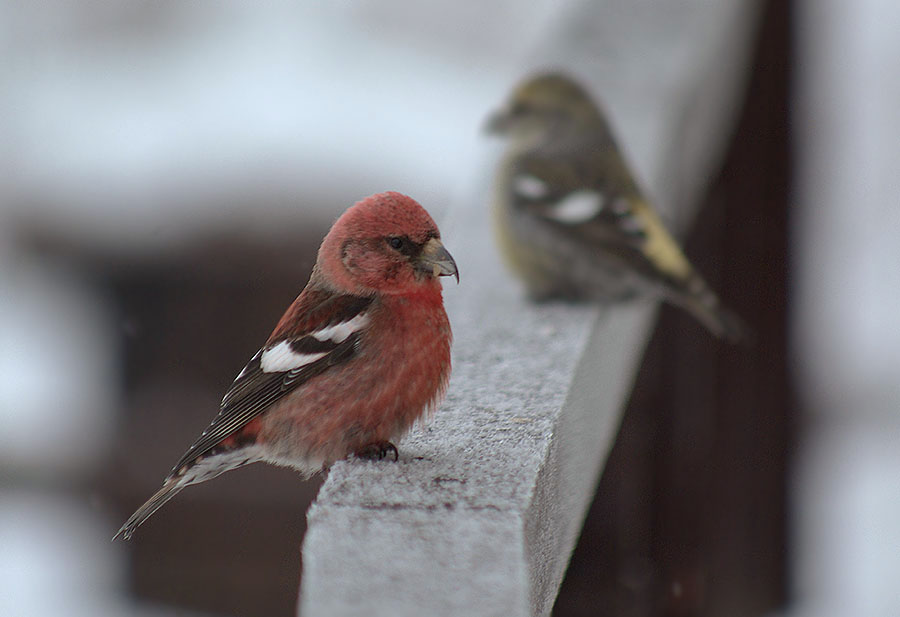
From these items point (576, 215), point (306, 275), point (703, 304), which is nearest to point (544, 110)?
point (576, 215)

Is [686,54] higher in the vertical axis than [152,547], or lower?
higher

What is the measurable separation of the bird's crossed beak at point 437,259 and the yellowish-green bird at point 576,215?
77 centimetres

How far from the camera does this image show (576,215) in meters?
3.20

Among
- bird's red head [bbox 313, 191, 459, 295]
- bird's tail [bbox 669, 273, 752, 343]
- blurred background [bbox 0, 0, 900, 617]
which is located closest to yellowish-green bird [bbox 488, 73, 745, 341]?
bird's tail [bbox 669, 273, 752, 343]

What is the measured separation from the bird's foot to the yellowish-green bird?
935 mm

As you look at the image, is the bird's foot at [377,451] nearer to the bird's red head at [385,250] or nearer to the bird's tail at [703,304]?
the bird's red head at [385,250]

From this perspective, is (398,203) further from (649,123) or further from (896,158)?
(896,158)

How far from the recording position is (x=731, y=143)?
3.92m

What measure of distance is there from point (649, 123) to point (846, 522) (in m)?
2.03

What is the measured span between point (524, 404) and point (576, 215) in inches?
54.5

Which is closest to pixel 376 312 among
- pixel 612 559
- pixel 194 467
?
pixel 194 467

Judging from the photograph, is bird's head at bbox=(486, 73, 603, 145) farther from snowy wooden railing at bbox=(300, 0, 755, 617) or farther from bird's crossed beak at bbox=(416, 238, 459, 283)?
bird's crossed beak at bbox=(416, 238, 459, 283)

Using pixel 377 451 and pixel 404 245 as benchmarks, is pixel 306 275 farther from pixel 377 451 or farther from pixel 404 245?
pixel 377 451

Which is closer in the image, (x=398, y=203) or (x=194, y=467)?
(x=398, y=203)
